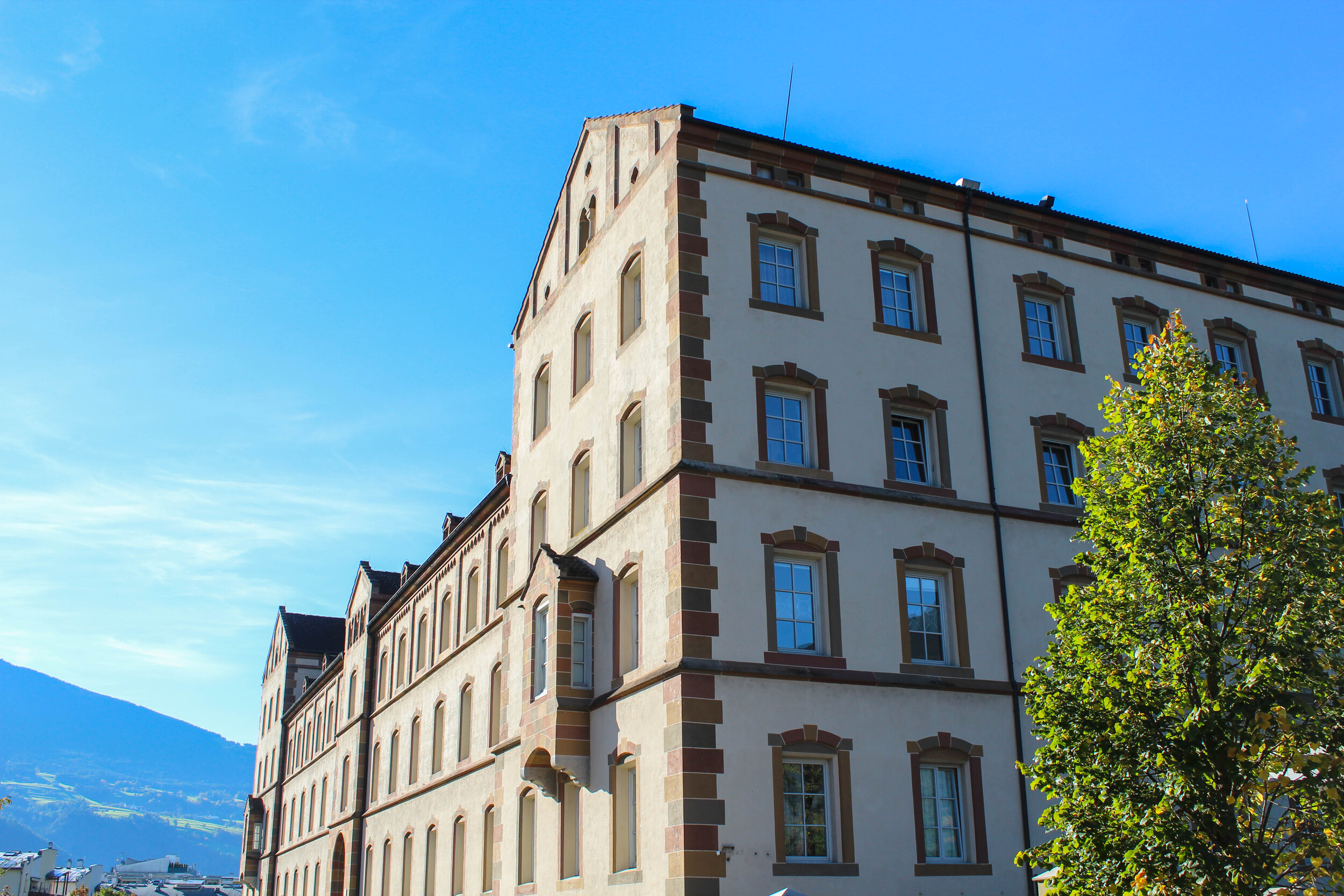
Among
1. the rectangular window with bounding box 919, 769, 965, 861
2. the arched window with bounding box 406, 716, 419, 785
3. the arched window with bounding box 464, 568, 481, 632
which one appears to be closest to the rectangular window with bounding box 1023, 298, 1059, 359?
the rectangular window with bounding box 919, 769, 965, 861

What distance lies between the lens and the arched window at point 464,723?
3653cm

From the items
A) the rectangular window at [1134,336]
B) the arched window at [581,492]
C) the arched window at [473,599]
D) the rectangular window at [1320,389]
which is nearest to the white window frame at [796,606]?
the arched window at [581,492]

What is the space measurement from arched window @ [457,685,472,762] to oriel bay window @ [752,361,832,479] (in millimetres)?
18309

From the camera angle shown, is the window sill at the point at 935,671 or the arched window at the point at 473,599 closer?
the window sill at the point at 935,671

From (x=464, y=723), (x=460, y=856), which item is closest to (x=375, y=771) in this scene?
(x=464, y=723)

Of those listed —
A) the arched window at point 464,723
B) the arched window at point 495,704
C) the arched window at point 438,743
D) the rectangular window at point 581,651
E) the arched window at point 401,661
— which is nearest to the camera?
the rectangular window at point 581,651

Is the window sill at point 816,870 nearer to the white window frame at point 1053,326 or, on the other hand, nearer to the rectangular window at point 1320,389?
the white window frame at point 1053,326

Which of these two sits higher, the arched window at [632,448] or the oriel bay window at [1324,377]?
the oriel bay window at [1324,377]

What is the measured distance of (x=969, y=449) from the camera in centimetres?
2405

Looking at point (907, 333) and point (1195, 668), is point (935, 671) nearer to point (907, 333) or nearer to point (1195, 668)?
point (907, 333)

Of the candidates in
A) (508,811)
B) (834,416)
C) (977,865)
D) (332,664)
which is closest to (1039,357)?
(834,416)

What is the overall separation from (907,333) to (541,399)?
10.3m

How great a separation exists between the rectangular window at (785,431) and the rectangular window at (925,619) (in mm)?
3183

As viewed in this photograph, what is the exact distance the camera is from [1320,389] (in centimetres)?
3000
